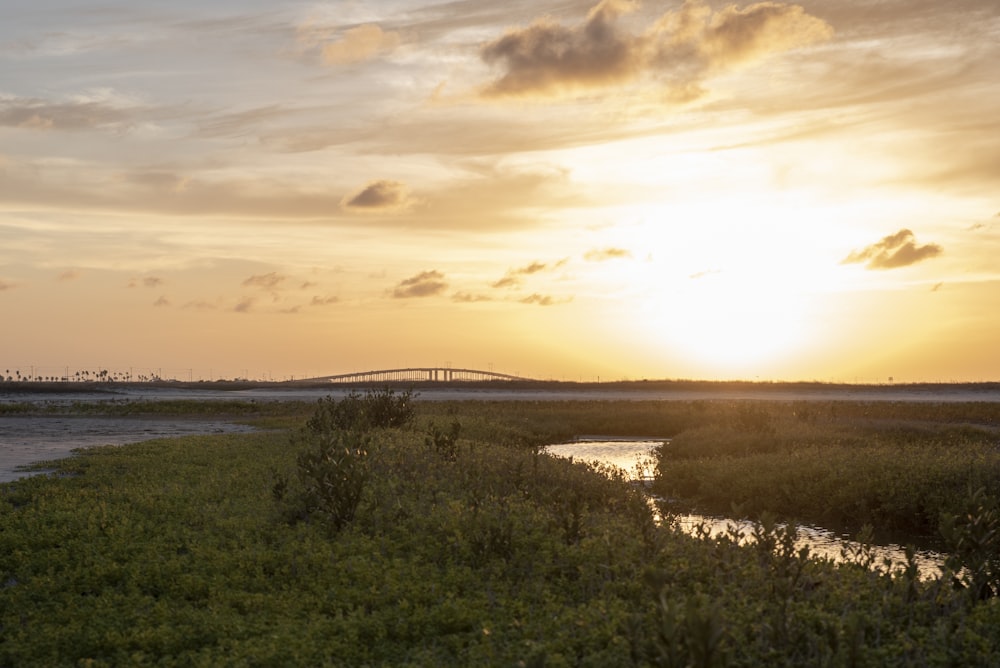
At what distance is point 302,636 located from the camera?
12914mm

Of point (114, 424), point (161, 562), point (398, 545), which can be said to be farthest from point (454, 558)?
point (114, 424)

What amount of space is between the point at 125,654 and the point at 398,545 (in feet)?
19.7

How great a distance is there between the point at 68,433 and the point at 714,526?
156 feet

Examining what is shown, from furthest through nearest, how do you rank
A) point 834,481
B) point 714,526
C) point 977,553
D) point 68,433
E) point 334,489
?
point 68,433 → point 834,481 → point 714,526 → point 334,489 → point 977,553

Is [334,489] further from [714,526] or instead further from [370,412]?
[370,412]

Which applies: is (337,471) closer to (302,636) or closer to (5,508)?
(302,636)

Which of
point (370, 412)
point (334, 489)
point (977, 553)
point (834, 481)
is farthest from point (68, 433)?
point (977, 553)

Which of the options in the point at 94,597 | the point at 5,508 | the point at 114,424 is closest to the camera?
the point at 94,597

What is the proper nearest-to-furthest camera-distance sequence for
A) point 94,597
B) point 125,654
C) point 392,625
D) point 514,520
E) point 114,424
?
point 125,654 → point 392,625 → point 94,597 → point 514,520 → point 114,424

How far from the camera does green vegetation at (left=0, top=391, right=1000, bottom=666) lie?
11.8 meters

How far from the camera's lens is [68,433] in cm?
5775

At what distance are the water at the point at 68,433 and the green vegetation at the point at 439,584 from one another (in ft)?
50.7

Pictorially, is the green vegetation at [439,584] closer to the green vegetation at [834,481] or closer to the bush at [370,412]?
the green vegetation at [834,481]

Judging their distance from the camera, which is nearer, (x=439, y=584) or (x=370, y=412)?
(x=439, y=584)
